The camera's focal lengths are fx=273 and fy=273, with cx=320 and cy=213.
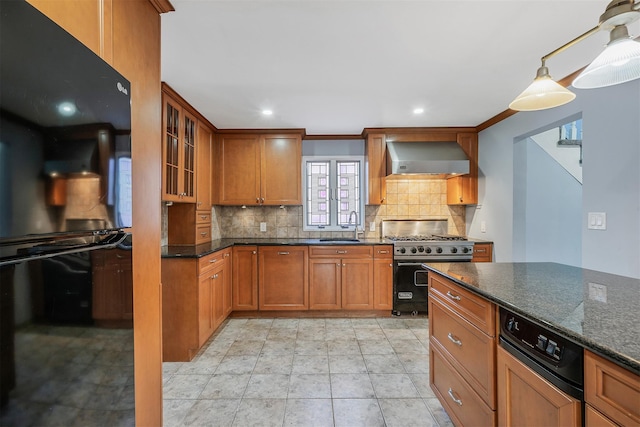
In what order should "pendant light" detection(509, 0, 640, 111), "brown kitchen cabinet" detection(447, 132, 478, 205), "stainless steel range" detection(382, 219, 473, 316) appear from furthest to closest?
"brown kitchen cabinet" detection(447, 132, 478, 205) → "stainless steel range" detection(382, 219, 473, 316) → "pendant light" detection(509, 0, 640, 111)

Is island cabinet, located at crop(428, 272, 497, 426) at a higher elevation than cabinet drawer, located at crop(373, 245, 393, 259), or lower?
lower

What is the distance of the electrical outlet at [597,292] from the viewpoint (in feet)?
3.65

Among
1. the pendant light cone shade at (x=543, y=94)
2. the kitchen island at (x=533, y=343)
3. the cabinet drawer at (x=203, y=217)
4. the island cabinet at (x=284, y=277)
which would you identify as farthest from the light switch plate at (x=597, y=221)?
the cabinet drawer at (x=203, y=217)

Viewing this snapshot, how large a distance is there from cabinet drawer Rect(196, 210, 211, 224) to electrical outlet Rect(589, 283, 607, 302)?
3.21m

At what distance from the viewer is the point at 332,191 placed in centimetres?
397

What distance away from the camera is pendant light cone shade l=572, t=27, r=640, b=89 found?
40.4 inches

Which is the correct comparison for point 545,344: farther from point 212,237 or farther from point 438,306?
point 212,237

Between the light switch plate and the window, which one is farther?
the window

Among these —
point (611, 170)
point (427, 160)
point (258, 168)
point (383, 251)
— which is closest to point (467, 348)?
point (611, 170)

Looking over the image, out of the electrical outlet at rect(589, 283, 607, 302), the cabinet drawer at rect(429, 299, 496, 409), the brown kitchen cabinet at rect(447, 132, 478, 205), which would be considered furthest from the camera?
the brown kitchen cabinet at rect(447, 132, 478, 205)

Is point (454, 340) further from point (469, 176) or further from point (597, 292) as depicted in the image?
point (469, 176)

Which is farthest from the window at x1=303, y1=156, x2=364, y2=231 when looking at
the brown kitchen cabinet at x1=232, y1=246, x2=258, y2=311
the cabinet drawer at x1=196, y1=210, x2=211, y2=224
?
the cabinet drawer at x1=196, y1=210, x2=211, y2=224

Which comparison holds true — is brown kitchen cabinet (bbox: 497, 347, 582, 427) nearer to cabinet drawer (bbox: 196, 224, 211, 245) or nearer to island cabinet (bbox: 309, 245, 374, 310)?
island cabinet (bbox: 309, 245, 374, 310)

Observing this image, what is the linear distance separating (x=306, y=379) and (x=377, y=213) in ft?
7.91
